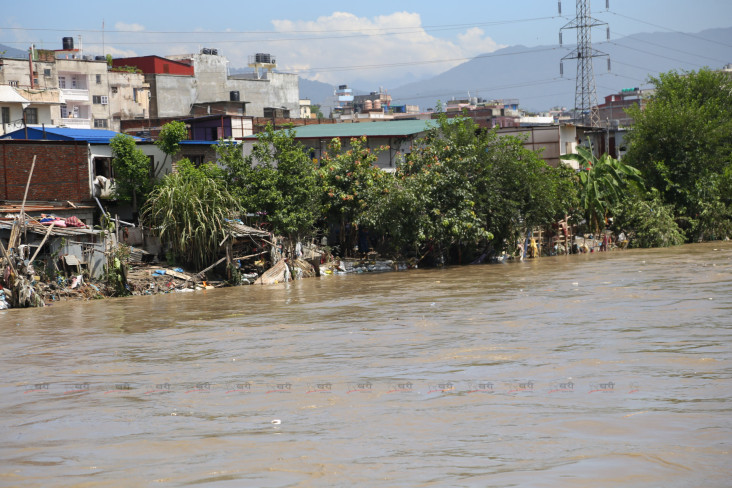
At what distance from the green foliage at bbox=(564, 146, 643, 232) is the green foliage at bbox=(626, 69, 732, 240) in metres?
1.76

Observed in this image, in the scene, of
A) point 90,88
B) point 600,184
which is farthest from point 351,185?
point 90,88

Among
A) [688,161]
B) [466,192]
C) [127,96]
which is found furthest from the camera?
[127,96]

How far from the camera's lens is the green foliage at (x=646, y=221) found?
1207 inches

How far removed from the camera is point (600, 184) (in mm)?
30734

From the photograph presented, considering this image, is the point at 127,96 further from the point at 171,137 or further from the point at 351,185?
the point at 351,185

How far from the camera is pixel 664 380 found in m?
9.41

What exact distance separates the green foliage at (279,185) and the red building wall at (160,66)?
Result: 28.5 metres

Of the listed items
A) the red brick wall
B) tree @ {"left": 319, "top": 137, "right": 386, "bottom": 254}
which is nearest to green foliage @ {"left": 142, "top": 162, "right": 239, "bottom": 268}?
the red brick wall

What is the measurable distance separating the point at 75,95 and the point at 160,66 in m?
6.42

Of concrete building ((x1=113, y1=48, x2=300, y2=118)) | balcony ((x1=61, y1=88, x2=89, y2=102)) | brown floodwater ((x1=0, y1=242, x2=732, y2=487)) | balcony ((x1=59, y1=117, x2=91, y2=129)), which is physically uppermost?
concrete building ((x1=113, y1=48, x2=300, y2=118))

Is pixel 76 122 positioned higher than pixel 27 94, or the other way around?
pixel 27 94

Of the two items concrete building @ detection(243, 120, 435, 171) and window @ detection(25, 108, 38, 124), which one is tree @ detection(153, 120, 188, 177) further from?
window @ detection(25, 108, 38, 124)

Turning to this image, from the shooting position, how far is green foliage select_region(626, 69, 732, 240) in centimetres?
3231

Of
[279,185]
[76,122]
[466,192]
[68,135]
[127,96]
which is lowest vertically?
[466,192]
